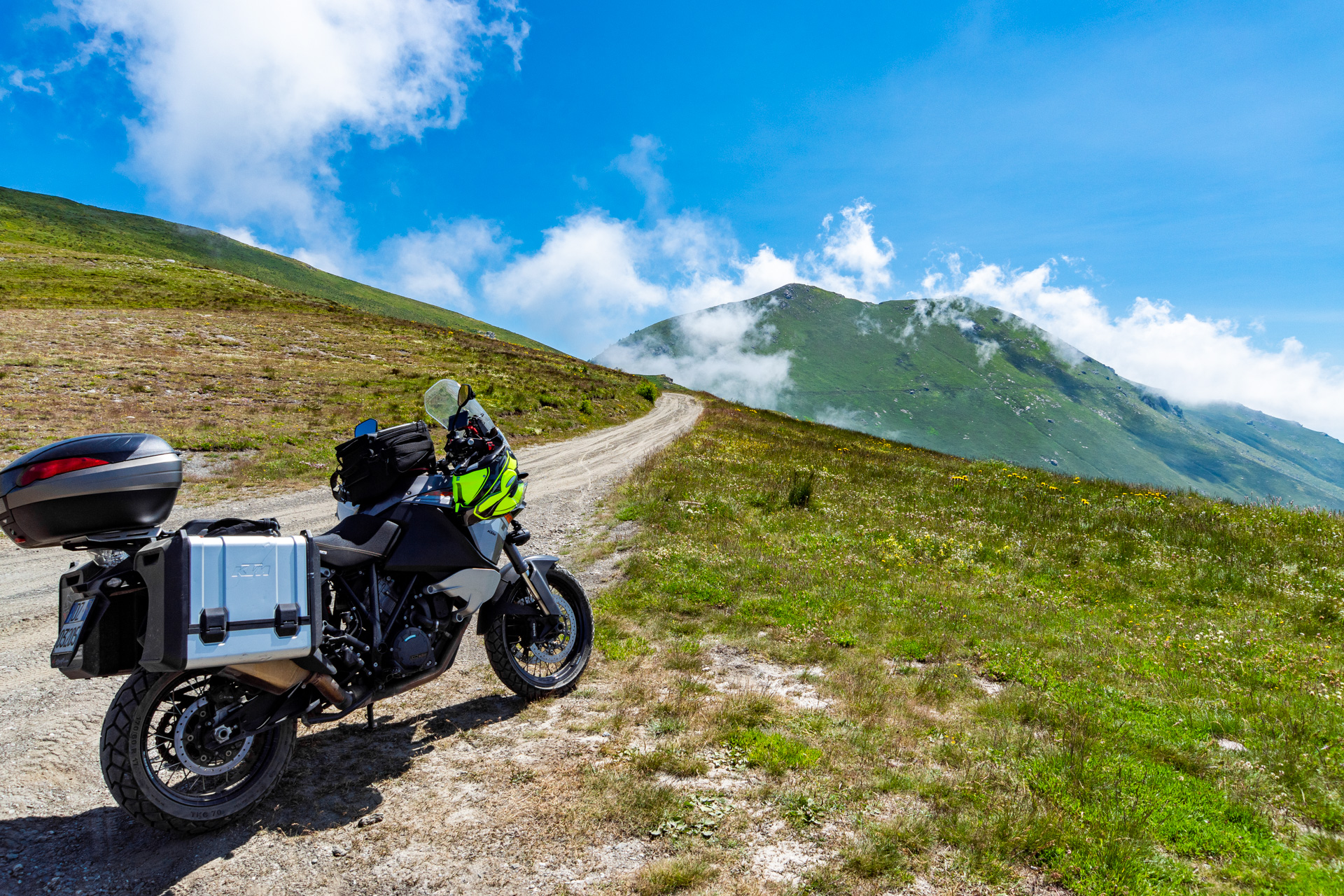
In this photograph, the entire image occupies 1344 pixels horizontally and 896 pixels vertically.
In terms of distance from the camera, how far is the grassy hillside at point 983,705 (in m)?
3.78

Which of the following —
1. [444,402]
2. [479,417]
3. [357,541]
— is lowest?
[357,541]

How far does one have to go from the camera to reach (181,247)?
484 ft

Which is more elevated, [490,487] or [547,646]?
[490,487]

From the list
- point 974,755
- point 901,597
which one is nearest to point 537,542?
point 901,597

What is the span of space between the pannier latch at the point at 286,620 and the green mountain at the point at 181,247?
111085 millimetres

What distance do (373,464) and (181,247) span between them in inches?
7521

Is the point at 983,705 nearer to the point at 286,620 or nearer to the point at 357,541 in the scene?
the point at 357,541

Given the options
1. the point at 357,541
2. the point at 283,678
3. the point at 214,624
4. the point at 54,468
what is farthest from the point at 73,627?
the point at 357,541

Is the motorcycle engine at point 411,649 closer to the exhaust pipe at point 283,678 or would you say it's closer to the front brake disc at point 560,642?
the exhaust pipe at point 283,678

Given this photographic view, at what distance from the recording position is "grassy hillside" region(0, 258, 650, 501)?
1938 centimetres

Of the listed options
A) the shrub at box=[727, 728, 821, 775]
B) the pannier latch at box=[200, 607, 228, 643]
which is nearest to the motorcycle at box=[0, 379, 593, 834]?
the pannier latch at box=[200, 607, 228, 643]

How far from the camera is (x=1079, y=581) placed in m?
10.4

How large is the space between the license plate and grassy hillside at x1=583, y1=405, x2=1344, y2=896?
3.23m

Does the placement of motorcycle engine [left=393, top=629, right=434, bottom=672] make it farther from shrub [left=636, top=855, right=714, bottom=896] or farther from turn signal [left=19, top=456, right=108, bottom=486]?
shrub [left=636, top=855, right=714, bottom=896]
